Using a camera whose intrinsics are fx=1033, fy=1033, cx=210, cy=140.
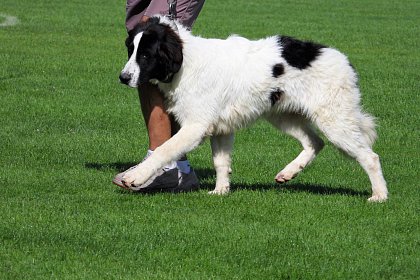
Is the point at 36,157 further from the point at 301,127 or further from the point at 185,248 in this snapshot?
the point at 185,248

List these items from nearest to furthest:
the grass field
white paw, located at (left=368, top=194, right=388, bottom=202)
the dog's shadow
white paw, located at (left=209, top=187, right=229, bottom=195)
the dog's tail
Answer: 1. the grass field
2. white paw, located at (left=368, top=194, right=388, bottom=202)
3. the dog's tail
4. white paw, located at (left=209, top=187, right=229, bottom=195)
5. the dog's shadow

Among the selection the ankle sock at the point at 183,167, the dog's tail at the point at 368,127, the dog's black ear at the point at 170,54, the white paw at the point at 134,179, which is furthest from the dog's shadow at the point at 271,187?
the dog's black ear at the point at 170,54

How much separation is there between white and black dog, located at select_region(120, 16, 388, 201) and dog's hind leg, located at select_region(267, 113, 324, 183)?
262mm

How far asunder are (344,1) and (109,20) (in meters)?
10.3

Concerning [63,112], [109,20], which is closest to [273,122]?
[63,112]

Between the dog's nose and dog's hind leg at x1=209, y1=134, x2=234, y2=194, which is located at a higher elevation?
the dog's nose

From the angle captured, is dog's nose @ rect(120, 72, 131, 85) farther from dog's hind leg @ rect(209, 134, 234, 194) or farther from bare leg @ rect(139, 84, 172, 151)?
dog's hind leg @ rect(209, 134, 234, 194)

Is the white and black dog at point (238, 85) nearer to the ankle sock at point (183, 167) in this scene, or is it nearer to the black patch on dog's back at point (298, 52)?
the black patch on dog's back at point (298, 52)

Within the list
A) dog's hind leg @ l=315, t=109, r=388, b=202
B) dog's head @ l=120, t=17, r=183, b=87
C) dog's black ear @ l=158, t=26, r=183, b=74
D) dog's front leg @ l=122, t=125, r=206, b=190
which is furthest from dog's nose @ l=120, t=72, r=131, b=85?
dog's hind leg @ l=315, t=109, r=388, b=202

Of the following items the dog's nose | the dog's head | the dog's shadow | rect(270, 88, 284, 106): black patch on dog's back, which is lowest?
the dog's shadow

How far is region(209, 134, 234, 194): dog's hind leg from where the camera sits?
27.8 ft

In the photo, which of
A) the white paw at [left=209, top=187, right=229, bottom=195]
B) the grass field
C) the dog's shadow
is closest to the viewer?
the grass field

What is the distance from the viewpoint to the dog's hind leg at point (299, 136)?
28.3ft

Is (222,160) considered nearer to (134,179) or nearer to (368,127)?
(134,179)
